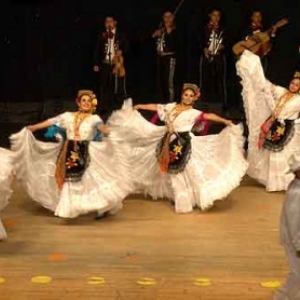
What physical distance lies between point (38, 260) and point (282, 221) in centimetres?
209

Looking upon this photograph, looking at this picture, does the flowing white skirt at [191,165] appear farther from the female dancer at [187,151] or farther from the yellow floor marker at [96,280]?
the yellow floor marker at [96,280]

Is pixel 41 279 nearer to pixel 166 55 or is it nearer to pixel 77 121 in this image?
pixel 77 121

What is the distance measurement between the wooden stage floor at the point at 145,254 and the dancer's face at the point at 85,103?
1.02m

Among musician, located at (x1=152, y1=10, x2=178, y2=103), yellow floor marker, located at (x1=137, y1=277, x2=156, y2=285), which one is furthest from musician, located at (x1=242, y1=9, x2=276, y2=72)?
yellow floor marker, located at (x1=137, y1=277, x2=156, y2=285)

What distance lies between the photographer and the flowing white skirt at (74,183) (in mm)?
6988

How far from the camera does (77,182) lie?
703 centimetres

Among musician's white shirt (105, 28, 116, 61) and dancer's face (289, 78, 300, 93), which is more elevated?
musician's white shirt (105, 28, 116, 61)

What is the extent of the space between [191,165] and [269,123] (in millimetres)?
1111

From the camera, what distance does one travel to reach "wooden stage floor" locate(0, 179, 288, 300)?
545 cm

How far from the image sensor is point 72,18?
1145cm

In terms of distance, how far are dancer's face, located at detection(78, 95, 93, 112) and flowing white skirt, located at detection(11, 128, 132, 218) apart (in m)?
0.33

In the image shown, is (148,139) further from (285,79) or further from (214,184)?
(285,79)

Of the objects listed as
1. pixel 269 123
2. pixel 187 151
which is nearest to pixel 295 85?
pixel 269 123

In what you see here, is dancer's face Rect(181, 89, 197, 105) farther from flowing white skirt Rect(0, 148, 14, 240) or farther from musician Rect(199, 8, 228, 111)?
musician Rect(199, 8, 228, 111)
